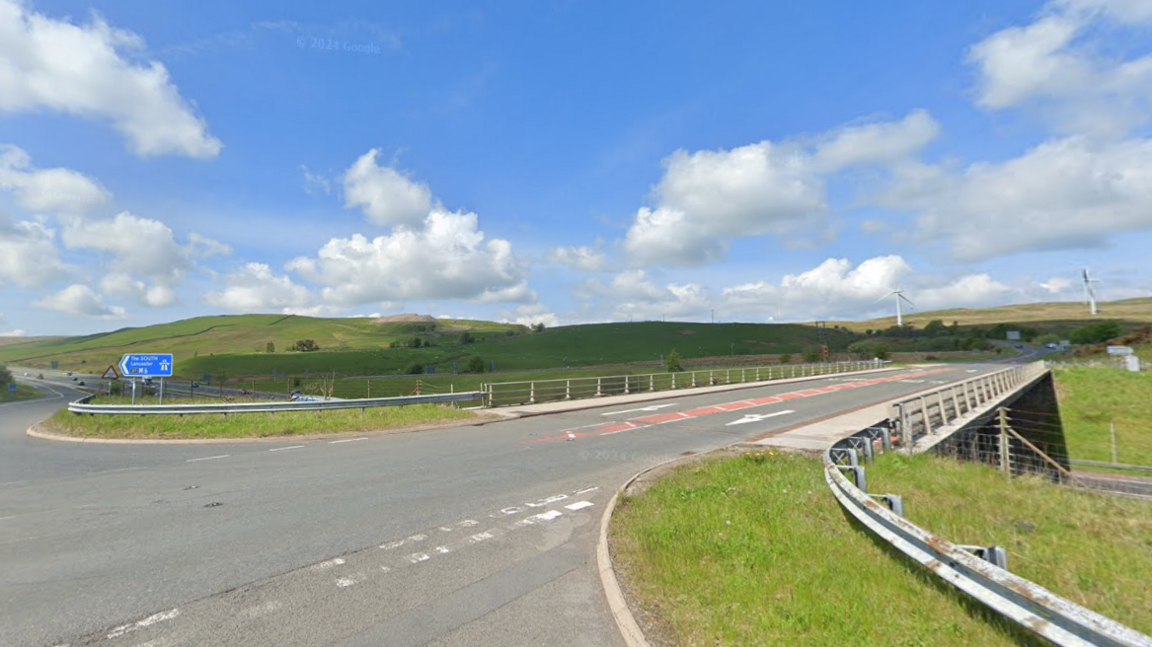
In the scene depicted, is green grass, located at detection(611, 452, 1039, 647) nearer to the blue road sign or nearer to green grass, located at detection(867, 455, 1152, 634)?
green grass, located at detection(867, 455, 1152, 634)

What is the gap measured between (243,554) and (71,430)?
17316mm

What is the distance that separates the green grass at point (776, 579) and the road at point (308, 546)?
2.08 ft

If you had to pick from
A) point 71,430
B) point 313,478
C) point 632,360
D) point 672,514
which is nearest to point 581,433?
point 313,478

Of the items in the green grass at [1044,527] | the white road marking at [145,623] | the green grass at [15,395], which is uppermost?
the white road marking at [145,623]

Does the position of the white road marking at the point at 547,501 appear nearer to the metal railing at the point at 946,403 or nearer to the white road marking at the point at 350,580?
the white road marking at the point at 350,580

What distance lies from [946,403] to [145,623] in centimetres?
2360

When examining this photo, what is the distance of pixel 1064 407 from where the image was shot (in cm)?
3475

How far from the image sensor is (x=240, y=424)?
15930 millimetres

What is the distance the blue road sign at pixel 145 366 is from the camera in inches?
742

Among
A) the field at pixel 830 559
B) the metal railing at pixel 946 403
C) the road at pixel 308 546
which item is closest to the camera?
the field at pixel 830 559

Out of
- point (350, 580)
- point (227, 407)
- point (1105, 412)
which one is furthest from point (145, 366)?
point (1105, 412)

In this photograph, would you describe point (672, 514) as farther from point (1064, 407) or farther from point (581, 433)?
point (1064, 407)

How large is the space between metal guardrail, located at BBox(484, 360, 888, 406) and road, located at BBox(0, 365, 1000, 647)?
8908 millimetres

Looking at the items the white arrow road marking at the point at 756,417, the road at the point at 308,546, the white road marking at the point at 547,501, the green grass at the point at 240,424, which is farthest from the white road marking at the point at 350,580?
the white arrow road marking at the point at 756,417
